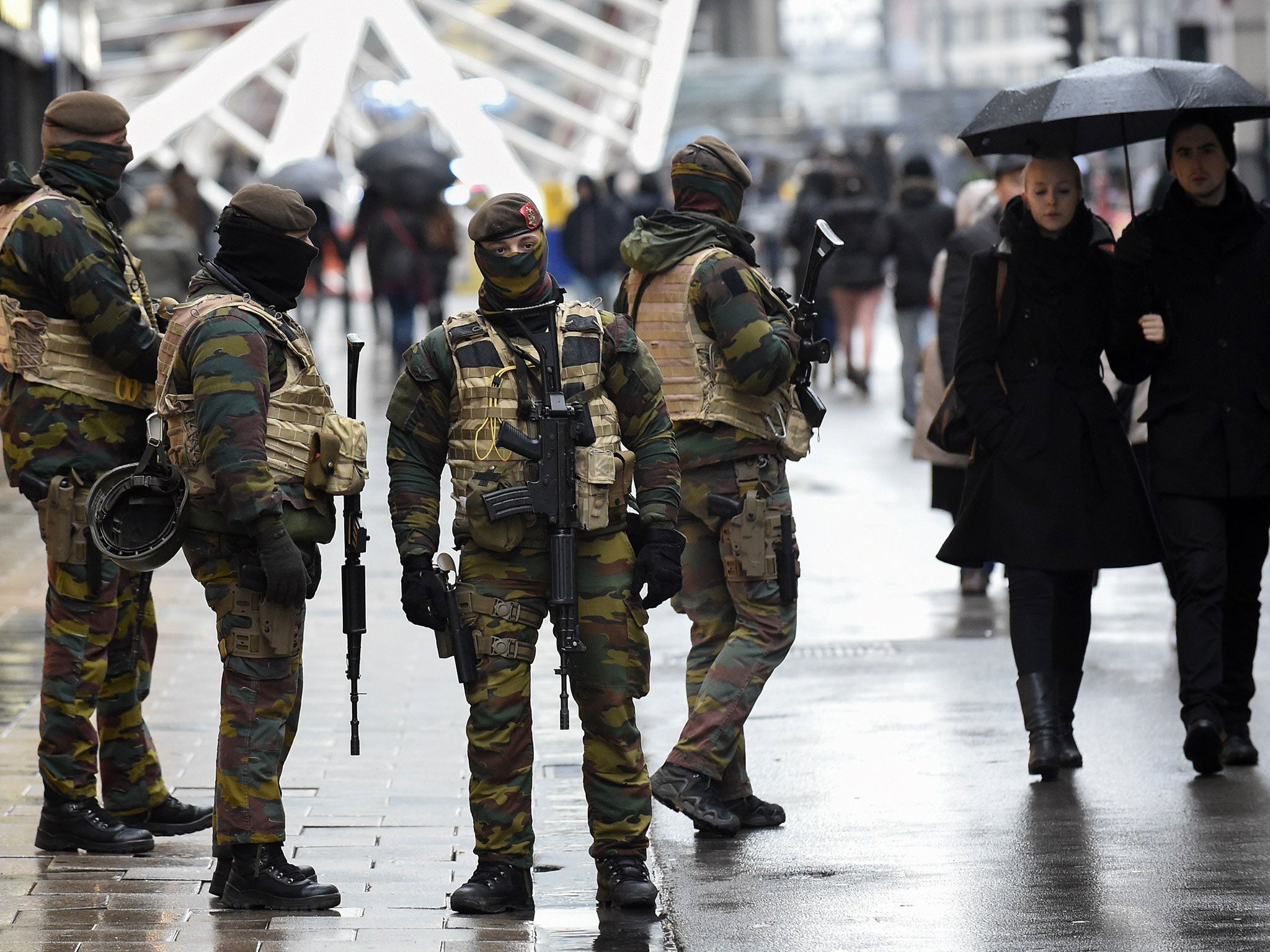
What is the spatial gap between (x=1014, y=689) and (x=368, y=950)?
384 cm

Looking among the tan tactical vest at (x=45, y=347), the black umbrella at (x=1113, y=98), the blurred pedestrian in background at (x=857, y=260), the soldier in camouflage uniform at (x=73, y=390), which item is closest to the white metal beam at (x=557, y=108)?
the blurred pedestrian in background at (x=857, y=260)

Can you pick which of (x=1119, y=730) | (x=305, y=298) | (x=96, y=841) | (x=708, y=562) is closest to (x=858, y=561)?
(x=1119, y=730)

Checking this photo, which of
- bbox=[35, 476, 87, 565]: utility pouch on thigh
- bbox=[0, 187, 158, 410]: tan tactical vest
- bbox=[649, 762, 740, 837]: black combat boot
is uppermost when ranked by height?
bbox=[0, 187, 158, 410]: tan tactical vest

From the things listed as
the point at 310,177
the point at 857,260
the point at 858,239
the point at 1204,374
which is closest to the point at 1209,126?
the point at 1204,374

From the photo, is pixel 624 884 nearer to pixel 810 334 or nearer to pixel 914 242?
pixel 810 334

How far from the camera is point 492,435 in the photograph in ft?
18.2

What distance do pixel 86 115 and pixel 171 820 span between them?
6.65ft

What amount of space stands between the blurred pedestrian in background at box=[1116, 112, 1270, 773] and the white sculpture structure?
908 inches

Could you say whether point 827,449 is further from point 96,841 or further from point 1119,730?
point 96,841

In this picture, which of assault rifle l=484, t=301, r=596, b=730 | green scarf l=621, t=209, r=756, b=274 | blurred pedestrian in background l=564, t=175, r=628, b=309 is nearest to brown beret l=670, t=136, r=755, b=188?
green scarf l=621, t=209, r=756, b=274

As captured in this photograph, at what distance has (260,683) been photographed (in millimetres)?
5594

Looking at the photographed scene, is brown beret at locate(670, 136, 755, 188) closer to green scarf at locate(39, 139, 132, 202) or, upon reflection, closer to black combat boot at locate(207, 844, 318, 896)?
green scarf at locate(39, 139, 132, 202)

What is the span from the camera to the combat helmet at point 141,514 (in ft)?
18.3

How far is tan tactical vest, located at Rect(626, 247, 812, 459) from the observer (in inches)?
254
